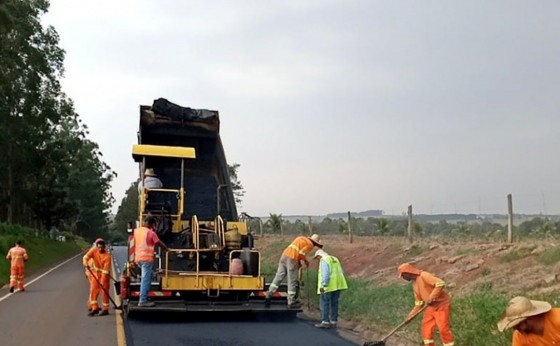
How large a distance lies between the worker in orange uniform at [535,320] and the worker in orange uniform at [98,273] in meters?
9.55

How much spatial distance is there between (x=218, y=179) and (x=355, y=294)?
3420 millimetres

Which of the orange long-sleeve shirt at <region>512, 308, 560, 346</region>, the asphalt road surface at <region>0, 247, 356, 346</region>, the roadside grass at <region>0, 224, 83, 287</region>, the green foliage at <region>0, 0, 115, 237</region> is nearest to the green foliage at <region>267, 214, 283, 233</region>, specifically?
the roadside grass at <region>0, 224, 83, 287</region>

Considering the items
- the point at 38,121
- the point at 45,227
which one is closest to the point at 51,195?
the point at 45,227

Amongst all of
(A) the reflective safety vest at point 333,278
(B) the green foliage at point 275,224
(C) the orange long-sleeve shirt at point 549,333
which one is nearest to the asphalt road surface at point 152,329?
(A) the reflective safety vest at point 333,278

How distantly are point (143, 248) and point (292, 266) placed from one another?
2487 millimetres

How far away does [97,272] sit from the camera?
1275 centimetres

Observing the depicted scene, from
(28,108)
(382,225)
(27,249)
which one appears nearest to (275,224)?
(382,225)

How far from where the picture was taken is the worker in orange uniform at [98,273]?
1256cm

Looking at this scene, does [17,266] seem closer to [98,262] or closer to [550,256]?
[98,262]

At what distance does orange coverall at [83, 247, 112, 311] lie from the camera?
12.6 m

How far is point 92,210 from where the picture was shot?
80.0m

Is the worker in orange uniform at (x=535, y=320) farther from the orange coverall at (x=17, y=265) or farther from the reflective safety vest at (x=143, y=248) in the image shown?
the orange coverall at (x=17, y=265)

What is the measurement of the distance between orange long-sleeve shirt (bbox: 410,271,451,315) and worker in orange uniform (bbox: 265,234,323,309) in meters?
3.62

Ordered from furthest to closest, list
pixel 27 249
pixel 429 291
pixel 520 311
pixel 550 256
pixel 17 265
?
1. pixel 27 249
2. pixel 17 265
3. pixel 550 256
4. pixel 429 291
5. pixel 520 311
